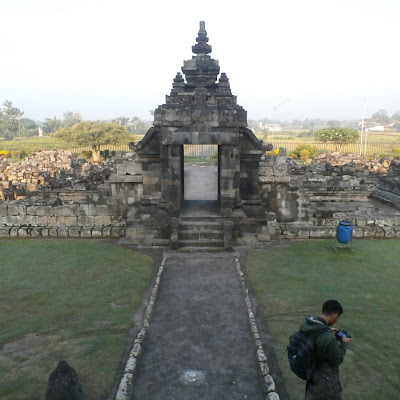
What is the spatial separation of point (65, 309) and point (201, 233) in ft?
15.9

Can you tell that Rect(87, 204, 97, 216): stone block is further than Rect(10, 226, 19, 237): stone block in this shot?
Yes

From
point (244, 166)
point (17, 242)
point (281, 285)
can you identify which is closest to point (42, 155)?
point (17, 242)

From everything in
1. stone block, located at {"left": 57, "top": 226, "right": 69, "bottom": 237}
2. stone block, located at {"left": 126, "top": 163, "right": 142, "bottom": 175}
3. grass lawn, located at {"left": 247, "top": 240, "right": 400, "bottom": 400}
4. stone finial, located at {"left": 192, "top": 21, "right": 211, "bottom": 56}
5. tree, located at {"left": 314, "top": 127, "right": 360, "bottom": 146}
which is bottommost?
grass lawn, located at {"left": 247, "top": 240, "right": 400, "bottom": 400}

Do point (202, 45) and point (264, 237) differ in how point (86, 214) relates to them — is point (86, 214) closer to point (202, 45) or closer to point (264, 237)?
point (264, 237)

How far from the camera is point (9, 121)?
11138 cm

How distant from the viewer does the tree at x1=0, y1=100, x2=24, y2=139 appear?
107 meters

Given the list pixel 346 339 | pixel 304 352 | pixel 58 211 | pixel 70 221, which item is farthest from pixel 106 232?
pixel 346 339

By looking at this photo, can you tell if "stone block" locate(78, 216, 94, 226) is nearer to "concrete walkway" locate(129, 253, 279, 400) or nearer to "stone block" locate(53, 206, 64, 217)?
"stone block" locate(53, 206, 64, 217)

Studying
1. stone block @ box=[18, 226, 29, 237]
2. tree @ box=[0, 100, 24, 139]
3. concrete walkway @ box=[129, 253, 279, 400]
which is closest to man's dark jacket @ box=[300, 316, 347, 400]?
concrete walkway @ box=[129, 253, 279, 400]

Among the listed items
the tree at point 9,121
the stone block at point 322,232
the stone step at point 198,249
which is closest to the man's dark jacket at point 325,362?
the stone step at point 198,249

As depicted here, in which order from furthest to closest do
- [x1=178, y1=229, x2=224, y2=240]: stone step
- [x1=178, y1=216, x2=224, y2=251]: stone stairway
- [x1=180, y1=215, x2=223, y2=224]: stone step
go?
[x1=180, y1=215, x2=223, y2=224]: stone step → [x1=178, y1=229, x2=224, y2=240]: stone step → [x1=178, y1=216, x2=224, y2=251]: stone stairway

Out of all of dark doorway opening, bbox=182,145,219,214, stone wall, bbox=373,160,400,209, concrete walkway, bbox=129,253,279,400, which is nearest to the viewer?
concrete walkway, bbox=129,253,279,400

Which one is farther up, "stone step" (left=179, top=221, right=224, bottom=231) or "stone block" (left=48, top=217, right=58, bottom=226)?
"stone step" (left=179, top=221, right=224, bottom=231)

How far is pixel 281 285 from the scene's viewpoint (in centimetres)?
859
